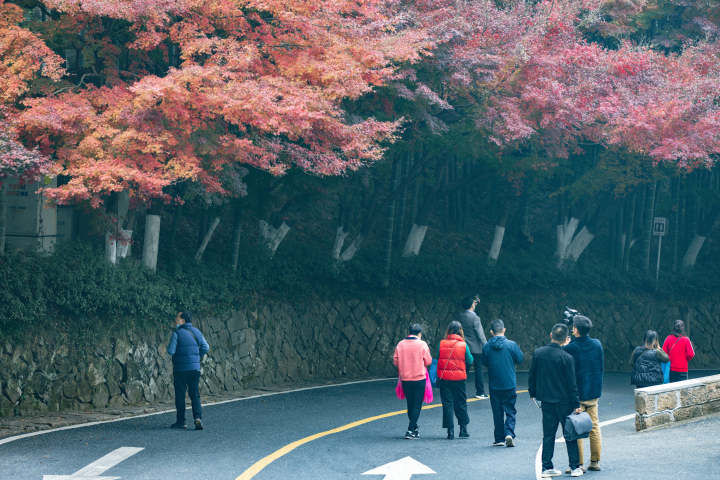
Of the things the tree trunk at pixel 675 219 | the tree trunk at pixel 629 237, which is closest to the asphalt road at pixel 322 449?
the tree trunk at pixel 629 237

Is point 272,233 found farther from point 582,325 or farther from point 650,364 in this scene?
point 582,325

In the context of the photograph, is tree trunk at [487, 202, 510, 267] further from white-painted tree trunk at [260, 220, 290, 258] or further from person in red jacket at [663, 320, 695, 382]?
person in red jacket at [663, 320, 695, 382]

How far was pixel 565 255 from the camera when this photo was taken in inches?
1048

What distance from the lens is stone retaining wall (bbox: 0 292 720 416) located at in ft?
46.5

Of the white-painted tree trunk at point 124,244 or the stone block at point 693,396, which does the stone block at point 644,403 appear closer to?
the stone block at point 693,396

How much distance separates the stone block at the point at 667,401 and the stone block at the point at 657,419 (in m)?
0.09

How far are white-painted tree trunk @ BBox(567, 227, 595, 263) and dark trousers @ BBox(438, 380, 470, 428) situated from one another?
15516 mm

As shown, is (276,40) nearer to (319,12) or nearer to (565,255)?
(319,12)

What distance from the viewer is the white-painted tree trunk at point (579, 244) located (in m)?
26.6

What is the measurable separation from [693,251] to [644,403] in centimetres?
1813

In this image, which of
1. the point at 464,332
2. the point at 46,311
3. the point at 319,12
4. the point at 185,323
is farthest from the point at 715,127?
the point at 46,311

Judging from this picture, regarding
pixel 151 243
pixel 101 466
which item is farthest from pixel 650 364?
pixel 151 243

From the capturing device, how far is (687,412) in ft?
42.4

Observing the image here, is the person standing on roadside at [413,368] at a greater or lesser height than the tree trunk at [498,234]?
lesser
